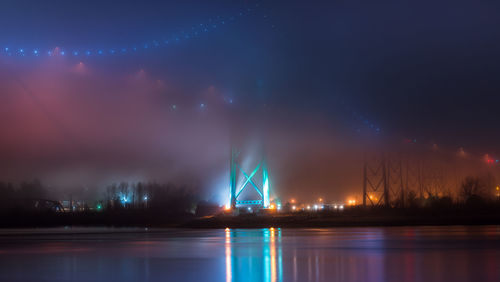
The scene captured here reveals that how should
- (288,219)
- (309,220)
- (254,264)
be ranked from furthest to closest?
1. (288,219)
2. (309,220)
3. (254,264)

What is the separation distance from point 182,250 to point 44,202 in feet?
253

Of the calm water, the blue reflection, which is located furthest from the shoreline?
the blue reflection

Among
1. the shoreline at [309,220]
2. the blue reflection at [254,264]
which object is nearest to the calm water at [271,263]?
the blue reflection at [254,264]

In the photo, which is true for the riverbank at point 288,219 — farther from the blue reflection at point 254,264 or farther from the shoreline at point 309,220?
the blue reflection at point 254,264

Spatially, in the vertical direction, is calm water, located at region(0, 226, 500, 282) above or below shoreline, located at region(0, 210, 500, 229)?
above

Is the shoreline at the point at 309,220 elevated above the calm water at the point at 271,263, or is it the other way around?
the calm water at the point at 271,263

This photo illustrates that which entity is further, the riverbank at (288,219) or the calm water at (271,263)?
the riverbank at (288,219)

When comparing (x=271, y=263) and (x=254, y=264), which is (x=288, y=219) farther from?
(x=254, y=264)

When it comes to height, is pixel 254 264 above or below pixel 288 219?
above

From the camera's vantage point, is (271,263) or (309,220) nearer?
(271,263)

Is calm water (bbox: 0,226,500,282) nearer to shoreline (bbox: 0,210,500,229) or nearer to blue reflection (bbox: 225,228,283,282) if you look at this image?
blue reflection (bbox: 225,228,283,282)

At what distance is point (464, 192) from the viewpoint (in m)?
67.9

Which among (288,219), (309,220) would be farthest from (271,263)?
(288,219)


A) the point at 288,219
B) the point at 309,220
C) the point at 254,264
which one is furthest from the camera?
the point at 288,219
